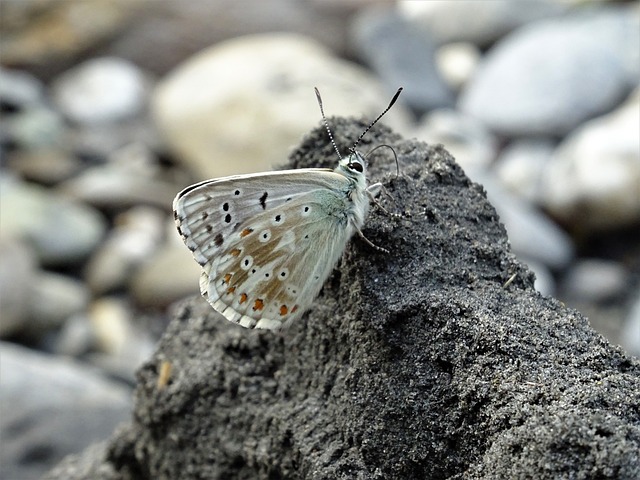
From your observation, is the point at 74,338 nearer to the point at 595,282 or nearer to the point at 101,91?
the point at 595,282

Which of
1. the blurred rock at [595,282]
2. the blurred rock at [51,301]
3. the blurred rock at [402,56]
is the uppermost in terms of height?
the blurred rock at [402,56]

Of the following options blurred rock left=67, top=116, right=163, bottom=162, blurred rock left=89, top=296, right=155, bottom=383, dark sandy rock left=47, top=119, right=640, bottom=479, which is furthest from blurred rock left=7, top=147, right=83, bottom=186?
dark sandy rock left=47, top=119, right=640, bottom=479

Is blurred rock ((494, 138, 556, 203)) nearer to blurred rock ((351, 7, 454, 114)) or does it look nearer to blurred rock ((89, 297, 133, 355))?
blurred rock ((351, 7, 454, 114))

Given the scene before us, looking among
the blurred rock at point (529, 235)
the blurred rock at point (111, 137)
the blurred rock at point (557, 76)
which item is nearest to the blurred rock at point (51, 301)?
the blurred rock at point (111, 137)

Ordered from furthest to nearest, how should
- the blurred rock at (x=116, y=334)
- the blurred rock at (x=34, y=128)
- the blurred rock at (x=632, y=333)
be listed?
the blurred rock at (x=34, y=128) < the blurred rock at (x=116, y=334) < the blurred rock at (x=632, y=333)

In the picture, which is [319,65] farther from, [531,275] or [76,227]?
[531,275]

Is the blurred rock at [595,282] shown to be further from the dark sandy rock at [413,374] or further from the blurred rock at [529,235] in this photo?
the dark sandy rock at [413,374]

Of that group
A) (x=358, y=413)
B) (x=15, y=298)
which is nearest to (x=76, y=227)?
(x=15, y=298)
